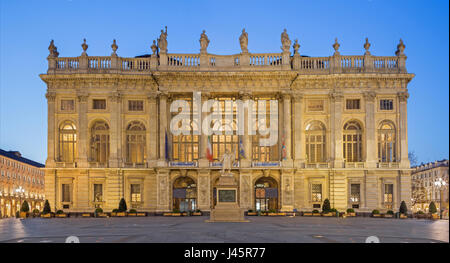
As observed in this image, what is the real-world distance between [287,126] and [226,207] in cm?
1886

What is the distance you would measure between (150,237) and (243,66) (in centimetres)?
3377

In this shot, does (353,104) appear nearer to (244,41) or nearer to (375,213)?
(375,213)

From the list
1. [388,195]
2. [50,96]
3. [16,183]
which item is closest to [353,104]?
[388,195]

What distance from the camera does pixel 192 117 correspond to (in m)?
54.4

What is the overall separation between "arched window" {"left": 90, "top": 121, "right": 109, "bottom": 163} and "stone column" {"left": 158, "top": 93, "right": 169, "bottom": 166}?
246 inches

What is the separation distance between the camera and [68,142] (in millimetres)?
54625

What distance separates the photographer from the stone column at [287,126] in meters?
52.4

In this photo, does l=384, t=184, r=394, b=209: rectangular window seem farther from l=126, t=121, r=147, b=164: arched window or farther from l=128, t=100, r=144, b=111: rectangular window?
l=128, t=100, r=144, b=111: rectangular window

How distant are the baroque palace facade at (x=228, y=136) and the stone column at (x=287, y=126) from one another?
0.50ft

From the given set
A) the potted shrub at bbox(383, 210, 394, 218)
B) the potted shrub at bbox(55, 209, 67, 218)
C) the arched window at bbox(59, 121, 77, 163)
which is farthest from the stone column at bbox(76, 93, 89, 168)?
the potted shrub at bbox(383, 210, 394, 218)

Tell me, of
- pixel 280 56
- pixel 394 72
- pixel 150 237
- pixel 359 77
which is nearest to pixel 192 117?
pixel 280 56

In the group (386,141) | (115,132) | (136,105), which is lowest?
(386,141)

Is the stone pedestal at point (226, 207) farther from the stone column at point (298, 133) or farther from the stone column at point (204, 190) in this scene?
the stone column at point (298, 133)
